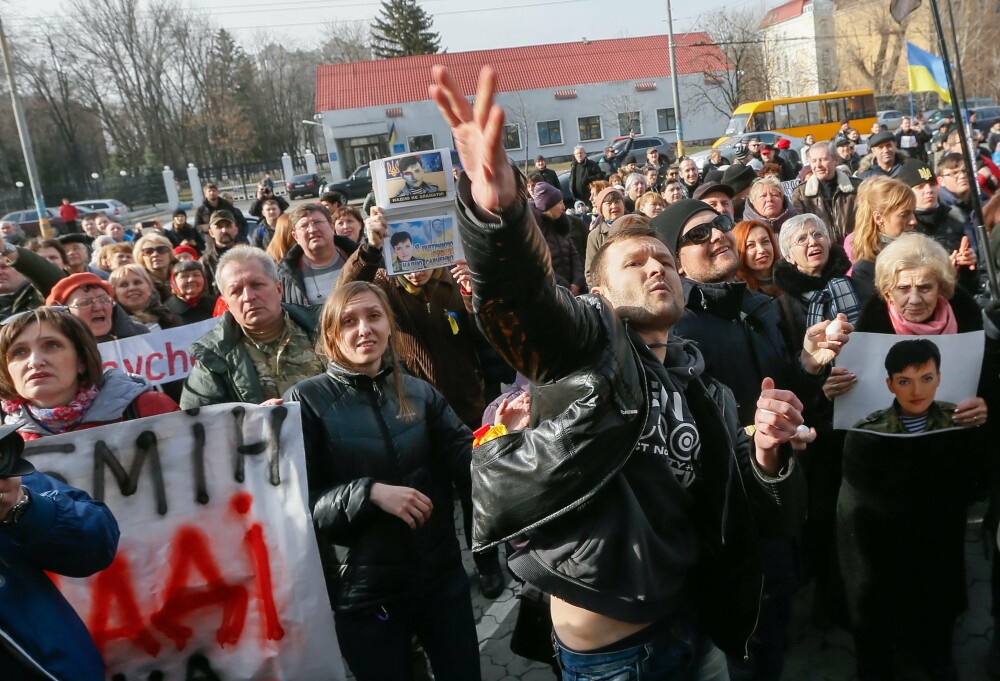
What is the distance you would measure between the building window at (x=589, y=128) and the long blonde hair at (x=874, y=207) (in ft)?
147

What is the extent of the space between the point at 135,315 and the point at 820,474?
402cm

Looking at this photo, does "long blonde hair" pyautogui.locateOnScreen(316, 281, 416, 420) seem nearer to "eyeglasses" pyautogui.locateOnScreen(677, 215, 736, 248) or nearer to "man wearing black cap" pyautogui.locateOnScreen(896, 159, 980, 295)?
"eyeglasses" pyautogui.locateOnScreen(677, 215, 736, 248)

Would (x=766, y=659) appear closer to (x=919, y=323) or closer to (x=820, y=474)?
(x=820, y=474)

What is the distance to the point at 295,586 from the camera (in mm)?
2424

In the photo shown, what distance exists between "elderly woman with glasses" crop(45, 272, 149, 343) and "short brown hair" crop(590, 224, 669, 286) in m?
2.91

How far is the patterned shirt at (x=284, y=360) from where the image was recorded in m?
3.06

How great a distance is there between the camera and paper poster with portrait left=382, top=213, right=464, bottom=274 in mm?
3662

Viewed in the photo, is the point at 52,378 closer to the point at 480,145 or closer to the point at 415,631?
the point at 415,631

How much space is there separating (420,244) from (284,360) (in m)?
0.94

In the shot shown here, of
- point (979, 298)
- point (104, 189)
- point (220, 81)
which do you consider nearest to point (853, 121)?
point (979, 298)

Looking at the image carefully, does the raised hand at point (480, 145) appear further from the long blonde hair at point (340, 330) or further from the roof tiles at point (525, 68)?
the roof tiles at point (525, 68)

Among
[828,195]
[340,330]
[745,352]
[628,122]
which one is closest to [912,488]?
[745,352]

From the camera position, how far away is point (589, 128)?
47.4 meters

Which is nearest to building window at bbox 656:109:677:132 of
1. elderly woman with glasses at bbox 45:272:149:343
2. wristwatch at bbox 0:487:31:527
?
elderly woman with glasses at bbox 45:272:149:343
